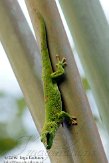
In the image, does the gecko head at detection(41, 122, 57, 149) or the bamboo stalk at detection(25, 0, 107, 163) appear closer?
the bamboo stalk at detection(25, 0, 107, 163)

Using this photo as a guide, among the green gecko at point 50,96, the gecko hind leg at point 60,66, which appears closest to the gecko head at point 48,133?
the green gecko at point 50,96

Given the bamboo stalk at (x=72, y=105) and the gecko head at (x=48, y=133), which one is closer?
the bamboo stalk at (x=72, y=105)

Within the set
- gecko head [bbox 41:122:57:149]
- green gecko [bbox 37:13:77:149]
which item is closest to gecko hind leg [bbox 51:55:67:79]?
green gecko [bbox 37:13:77:149]

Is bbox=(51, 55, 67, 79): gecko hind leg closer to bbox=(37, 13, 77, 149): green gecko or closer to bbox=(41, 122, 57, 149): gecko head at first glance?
bbox=(37, 13, 77, 149): green gecko

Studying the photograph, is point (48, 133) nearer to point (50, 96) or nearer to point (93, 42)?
point (50, 96)

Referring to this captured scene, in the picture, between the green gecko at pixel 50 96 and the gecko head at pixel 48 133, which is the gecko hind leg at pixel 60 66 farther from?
the gecko head at pixel 48 133

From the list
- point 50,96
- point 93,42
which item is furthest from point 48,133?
point 93,42

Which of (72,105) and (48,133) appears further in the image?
(48,133)
